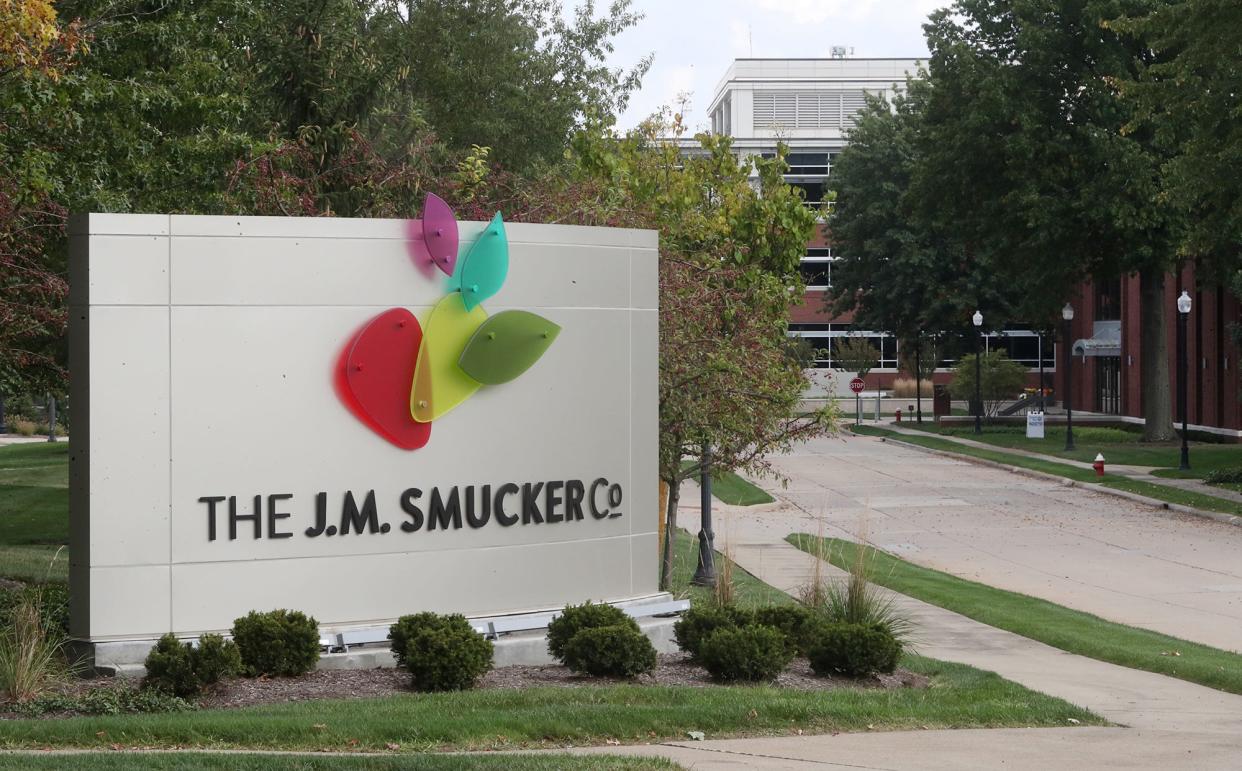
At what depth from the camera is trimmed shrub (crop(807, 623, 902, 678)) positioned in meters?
10.9

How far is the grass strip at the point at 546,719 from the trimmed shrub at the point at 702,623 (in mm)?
792

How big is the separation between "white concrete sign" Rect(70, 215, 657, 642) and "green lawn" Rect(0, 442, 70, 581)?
5374 mm

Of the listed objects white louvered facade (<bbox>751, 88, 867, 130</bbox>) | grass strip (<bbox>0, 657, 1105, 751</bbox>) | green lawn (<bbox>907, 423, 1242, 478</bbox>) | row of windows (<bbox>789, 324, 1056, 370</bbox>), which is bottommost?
green lawn (<bbox>907, 423, 1242, 478</bbox>)

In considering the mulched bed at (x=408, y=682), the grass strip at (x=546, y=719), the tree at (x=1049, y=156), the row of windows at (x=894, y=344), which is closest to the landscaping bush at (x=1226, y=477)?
the tree at (x=1049, y=156)

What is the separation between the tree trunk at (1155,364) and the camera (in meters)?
46.2

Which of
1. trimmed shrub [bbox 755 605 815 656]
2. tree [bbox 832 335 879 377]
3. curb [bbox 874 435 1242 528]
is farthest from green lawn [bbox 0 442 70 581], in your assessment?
tree [bbox 832 335 879 377]

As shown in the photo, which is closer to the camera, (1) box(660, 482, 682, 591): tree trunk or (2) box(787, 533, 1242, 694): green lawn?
(2) box(787, 533, 1242, 694): green lawn

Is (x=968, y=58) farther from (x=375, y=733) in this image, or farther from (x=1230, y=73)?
(x=375, y=733)

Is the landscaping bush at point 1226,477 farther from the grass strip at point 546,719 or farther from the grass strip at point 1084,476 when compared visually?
the grass strip at point 546,719

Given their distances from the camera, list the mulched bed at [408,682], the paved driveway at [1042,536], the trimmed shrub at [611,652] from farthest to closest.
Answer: the paved driveway at [1042,536] < the trimmed shrub at [611,652] < the mulched bed at [408,682]

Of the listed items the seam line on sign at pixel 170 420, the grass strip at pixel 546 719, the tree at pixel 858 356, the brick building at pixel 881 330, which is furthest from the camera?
the tree at pixel 858 356

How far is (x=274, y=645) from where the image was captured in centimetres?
1005

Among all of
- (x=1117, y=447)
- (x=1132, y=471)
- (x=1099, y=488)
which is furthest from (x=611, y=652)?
(x=1117, y=447)

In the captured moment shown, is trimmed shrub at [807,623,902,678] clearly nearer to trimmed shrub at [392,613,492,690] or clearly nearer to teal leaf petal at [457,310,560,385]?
trimmed shrub at [392,613,492,690]
